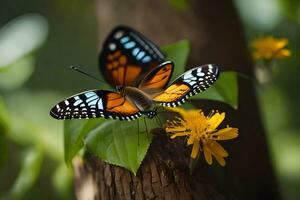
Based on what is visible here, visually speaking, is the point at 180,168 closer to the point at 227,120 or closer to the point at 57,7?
the point at 227,120

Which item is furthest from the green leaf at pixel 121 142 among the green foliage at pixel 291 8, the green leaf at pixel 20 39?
the green foliage at pixel 291 8

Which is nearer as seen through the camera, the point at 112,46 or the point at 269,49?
the point at 112,46

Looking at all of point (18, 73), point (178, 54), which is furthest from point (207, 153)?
point (18, 73)

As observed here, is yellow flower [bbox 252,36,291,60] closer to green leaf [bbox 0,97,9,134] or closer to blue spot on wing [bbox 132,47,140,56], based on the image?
blue spot on wing [bbox 132,47,140,56]

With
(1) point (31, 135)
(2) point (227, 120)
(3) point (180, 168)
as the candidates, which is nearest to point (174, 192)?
(3) point (180, 168)

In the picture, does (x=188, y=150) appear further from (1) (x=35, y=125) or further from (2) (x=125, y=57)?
(1) (x=35, y=125)

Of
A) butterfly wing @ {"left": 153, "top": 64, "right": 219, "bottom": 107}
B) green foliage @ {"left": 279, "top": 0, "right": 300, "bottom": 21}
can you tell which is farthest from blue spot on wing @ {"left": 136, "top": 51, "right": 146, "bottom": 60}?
green foliage @ {"left": 279, "top": 0, "right": 300, "bottom": 21}
